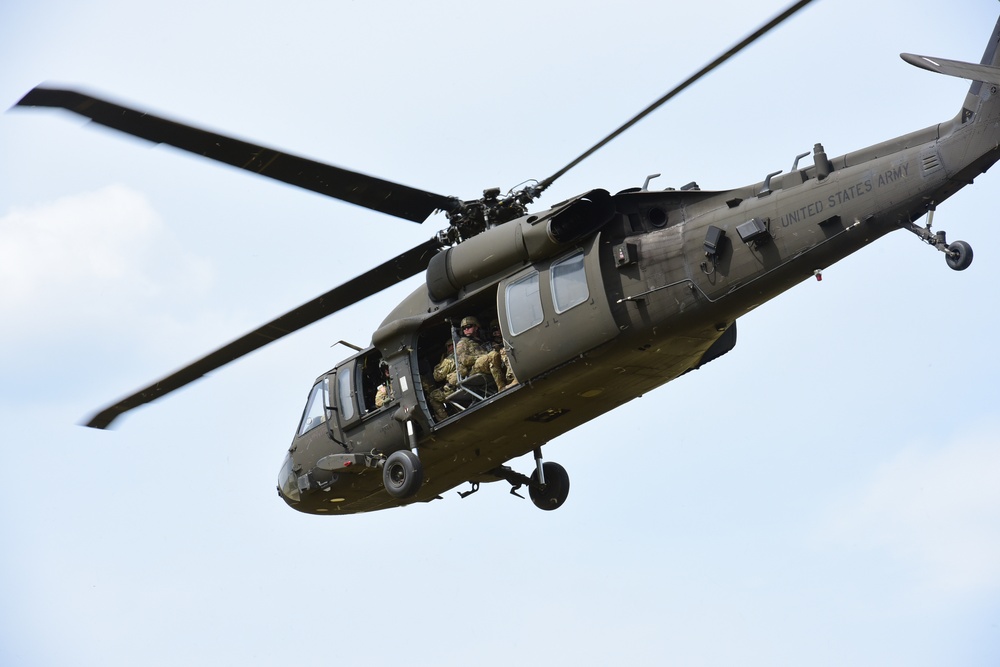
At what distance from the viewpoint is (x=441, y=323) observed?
15.8m

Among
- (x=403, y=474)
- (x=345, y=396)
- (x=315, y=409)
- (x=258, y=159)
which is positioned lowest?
(x=403, y=474)

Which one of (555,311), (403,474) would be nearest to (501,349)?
(555,311)

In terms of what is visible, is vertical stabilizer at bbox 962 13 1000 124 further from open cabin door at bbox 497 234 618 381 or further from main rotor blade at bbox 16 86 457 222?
main rotor blade at bbox 16 86 457 222

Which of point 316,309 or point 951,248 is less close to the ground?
point 316,309

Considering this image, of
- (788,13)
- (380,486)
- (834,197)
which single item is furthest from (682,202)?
(380,486)

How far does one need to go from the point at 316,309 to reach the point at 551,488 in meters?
4.27

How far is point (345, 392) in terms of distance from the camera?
16906 mm

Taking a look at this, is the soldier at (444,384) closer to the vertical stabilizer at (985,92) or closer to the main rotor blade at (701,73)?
the main rotor blade at (701,73)

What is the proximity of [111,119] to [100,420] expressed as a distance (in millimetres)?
6105

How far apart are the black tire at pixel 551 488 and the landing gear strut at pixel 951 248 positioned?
7.07 meters

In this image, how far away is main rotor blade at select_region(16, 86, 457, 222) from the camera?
12.9 meters

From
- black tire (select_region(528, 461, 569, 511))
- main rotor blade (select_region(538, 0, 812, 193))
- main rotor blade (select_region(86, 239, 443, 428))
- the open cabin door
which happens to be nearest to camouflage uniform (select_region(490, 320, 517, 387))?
the open cabin door

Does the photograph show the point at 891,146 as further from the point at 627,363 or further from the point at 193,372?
the point at 193,372

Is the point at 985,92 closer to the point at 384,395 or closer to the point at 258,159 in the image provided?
the point at 258,159
